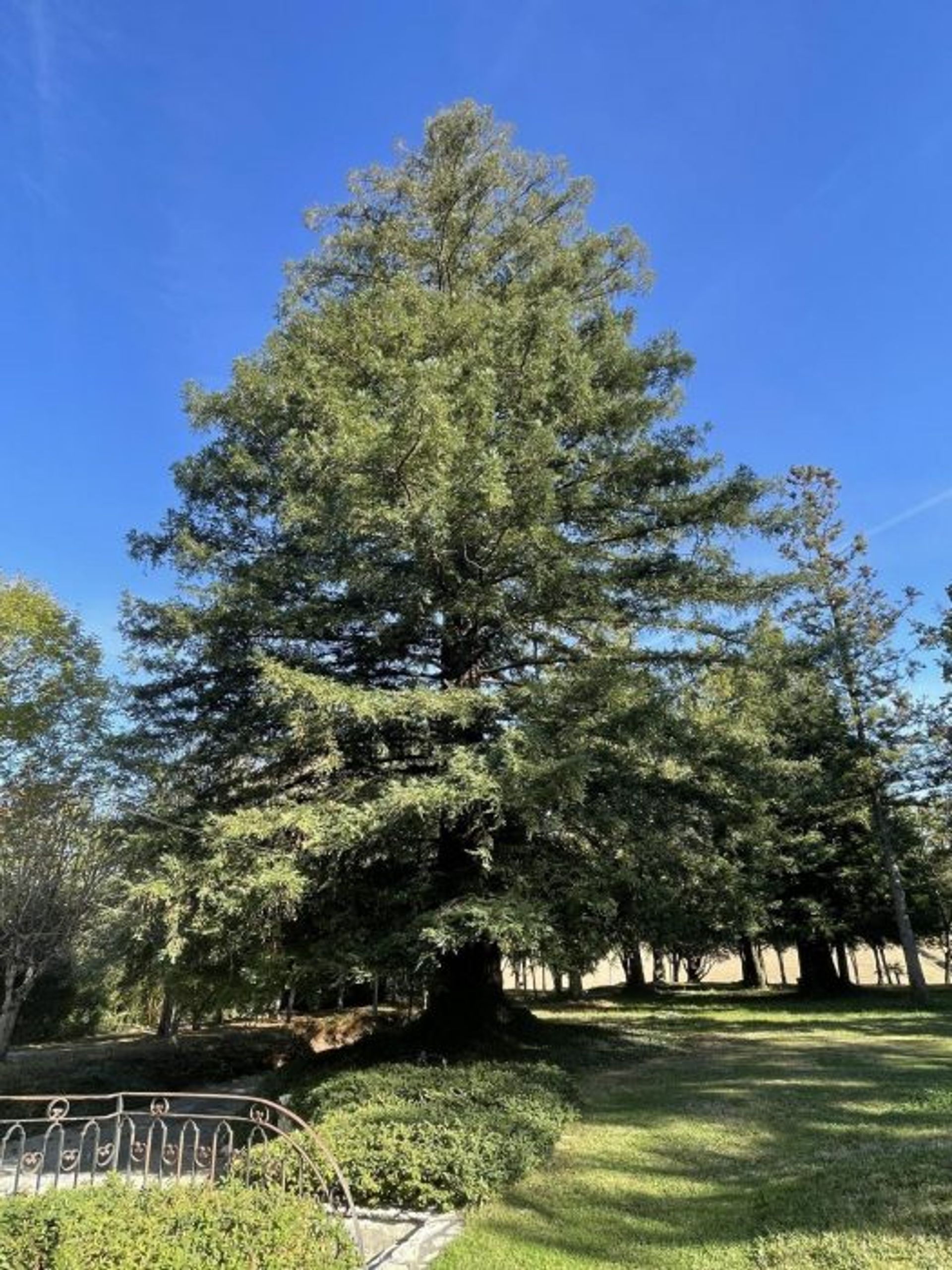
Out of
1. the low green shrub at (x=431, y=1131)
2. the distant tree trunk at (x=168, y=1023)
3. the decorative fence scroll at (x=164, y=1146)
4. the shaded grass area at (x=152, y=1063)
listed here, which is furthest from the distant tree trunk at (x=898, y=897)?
the distant tree trunk at (x=168, y=1023)

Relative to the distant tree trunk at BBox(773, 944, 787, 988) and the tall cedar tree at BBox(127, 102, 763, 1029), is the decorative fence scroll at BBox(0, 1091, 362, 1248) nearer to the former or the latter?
the tall cedar tree at BBox(127, 102, 763, 1029)

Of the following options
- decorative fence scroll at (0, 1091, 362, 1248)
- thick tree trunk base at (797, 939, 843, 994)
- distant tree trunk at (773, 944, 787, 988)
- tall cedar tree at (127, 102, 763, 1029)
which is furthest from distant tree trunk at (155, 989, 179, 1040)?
thick tree trunk base at (797, 939, 843, 994)

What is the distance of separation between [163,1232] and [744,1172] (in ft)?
14.9

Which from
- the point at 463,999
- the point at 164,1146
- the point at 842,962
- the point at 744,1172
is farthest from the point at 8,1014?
the point at 842,962

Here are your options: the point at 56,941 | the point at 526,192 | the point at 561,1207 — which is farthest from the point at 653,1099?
the point at 526,192

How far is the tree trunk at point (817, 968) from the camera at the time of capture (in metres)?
26.1

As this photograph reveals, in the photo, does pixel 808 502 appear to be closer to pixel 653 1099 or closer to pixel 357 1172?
pixel 653 1099

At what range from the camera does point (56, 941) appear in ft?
53.3

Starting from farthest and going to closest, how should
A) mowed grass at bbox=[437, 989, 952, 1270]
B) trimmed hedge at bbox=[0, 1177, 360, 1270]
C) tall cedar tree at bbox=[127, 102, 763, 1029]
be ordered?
tall cedar tree at bbox=[127, 102, 763, 1029]
mowed grass at bbox=[437, 989, 952, 1270]
trimmed hedge at bbox=[0, 1177, 360, 1270]

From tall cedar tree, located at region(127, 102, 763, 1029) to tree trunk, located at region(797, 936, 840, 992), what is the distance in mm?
17035

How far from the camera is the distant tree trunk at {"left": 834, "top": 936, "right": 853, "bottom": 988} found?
26.8 m

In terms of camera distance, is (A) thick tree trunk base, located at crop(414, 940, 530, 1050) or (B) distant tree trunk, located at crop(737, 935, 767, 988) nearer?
(A) thick tree trunk base, located at crop(414, 940, 530, 1050)

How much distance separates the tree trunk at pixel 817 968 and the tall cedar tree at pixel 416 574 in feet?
55.9

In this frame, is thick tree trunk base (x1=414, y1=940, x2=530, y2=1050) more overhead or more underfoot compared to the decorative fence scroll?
more overhead
